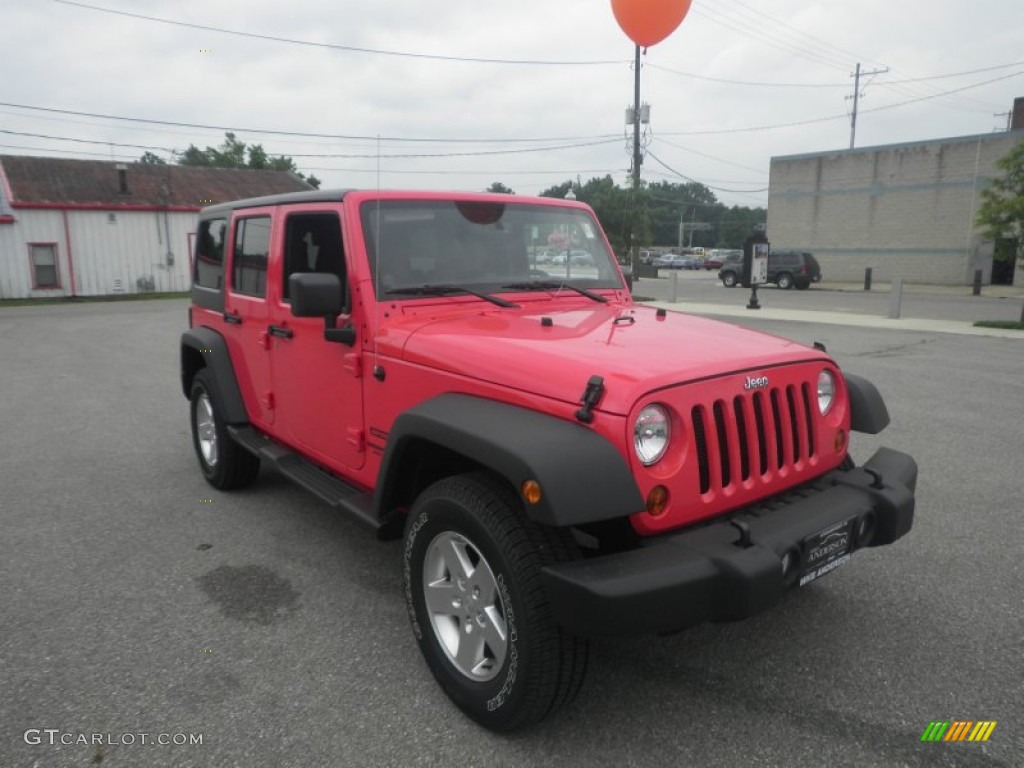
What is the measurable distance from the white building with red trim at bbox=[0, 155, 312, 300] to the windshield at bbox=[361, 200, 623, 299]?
28220mm

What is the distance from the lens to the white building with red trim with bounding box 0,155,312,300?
2619 centimetres

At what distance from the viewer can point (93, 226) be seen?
2750 cm

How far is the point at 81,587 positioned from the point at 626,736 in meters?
2.75

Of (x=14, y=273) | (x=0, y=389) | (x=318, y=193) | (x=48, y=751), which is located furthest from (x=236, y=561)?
(x=14, y=273)

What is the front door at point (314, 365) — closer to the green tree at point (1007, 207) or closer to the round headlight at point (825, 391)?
the round headlight at point (825, 391)

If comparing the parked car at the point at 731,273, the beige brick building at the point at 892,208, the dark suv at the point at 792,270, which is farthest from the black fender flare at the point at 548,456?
the beige brick building at the point at 892,208

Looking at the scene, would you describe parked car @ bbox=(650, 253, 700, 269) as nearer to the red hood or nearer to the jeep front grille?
the red hood

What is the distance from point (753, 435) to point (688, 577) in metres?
0.66

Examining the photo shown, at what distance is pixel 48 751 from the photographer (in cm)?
245

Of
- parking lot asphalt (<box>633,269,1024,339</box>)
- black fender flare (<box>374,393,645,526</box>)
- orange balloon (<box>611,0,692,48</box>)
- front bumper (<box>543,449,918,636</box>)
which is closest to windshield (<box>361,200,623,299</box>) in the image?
black fender flare (<box>374,393,645,526</box>)

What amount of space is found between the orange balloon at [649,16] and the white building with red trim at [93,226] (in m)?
24.9

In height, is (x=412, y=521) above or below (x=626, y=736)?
above

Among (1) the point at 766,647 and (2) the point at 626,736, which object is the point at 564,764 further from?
(1) the point at 766,647

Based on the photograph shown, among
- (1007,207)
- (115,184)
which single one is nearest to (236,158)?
(115,184)
